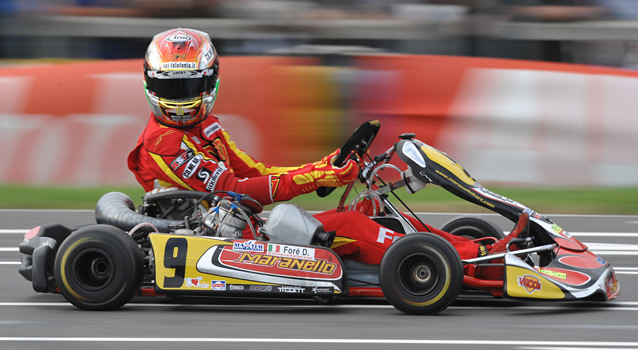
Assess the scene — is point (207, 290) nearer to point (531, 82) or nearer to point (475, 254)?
point (475, 254)

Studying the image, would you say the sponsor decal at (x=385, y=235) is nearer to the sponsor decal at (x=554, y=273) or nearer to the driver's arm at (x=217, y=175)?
the driver's arm at (x=217, y=175)

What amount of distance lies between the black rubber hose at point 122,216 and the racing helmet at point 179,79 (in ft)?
1.92

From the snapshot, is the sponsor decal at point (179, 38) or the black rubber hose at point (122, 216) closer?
the black rubber hose at point (122, 216)

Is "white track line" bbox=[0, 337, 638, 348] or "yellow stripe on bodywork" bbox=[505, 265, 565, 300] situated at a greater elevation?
"yellow stripe on bodywork" bbox=[505, 265, 565, 300]

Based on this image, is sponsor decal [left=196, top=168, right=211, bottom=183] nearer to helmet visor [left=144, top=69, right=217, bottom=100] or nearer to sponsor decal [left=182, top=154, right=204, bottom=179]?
sponsor decal [left=182, top=154, right=204, bottom=179]

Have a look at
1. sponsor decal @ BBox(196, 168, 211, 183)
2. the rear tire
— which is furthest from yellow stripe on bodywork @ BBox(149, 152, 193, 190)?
the rear tire

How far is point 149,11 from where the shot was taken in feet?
37.1

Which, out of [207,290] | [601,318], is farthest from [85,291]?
[601,318]

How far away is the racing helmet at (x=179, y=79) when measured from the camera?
5711 millimetres

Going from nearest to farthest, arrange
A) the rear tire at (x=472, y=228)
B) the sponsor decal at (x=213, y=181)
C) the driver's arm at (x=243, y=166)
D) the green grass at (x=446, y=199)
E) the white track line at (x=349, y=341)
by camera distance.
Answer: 1. the white track line at (x=349, y=341)
2. the sponsor decal at (x=213, y=181)
3. the rear tire at (x=472, y=228)
4. the driver's arm at (x=243, y=166)
5. the green grass at (x=446, y=199)

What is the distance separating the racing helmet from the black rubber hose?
0.59m

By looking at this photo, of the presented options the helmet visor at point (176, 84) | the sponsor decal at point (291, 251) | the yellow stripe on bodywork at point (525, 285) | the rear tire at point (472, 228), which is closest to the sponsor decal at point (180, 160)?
the helmet visor at point (176, 84)

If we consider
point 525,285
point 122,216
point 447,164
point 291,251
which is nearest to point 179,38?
point 122,216

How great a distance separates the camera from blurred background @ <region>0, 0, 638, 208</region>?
9.88 meters
